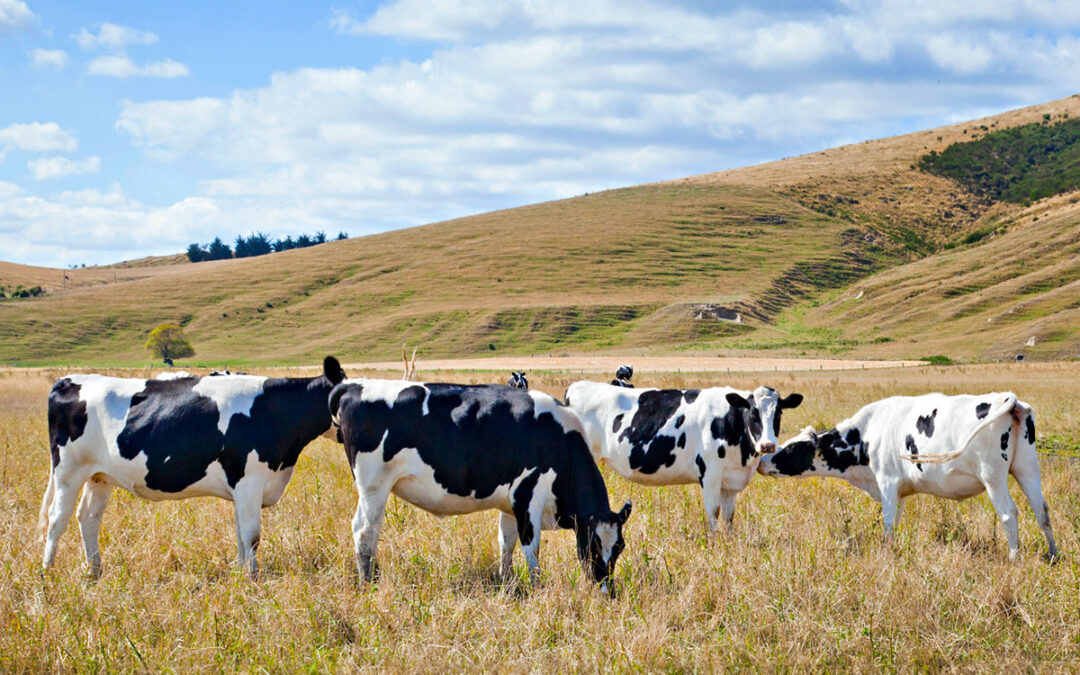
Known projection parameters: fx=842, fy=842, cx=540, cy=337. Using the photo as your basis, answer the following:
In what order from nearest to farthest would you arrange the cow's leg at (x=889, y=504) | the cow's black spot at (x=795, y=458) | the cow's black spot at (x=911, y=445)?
the cow's leg at (x=889, y=504), the cow's black spot at (x=911, y=445), the cow's black spot at (x=795, y=458)

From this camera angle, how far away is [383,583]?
7262 millimetres

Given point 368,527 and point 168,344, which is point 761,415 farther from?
point 168,344

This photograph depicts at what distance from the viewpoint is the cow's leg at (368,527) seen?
25.3 feet

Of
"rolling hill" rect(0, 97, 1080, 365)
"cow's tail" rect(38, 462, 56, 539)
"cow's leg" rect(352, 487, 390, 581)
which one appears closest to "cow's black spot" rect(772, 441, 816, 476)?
"cow's leg" rect(352, 487, 390, 581)

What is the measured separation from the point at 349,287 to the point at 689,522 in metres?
115

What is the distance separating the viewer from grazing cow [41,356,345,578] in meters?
7.98

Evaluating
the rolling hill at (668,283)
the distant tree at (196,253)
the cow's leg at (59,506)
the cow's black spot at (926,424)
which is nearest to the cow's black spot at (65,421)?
the cow's leg at (59,506)

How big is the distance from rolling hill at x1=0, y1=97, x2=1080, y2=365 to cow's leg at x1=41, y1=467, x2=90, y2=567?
6196 cm

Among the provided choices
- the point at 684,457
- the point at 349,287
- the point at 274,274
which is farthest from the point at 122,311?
the point at 684,457

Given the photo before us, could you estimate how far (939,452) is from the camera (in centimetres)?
974

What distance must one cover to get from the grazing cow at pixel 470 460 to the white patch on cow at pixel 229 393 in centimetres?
103

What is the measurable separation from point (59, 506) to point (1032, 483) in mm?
10053

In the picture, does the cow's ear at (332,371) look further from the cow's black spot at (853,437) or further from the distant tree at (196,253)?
the distant tree at (196,253)

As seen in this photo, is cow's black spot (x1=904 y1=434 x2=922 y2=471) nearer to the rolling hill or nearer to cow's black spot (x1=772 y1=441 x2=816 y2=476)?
cow's black spot (x1=772 y1=441 x2=816 y2=476)
